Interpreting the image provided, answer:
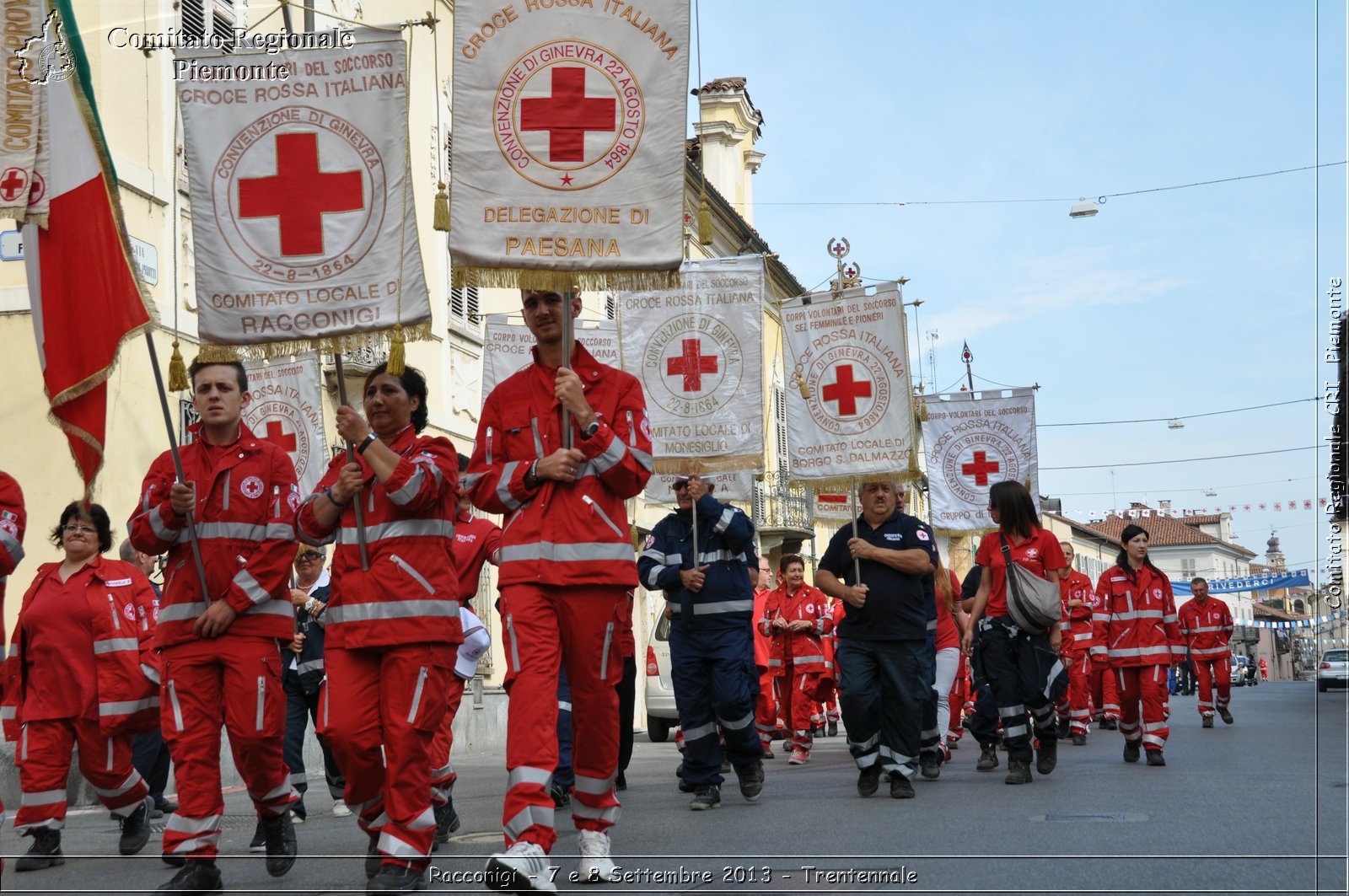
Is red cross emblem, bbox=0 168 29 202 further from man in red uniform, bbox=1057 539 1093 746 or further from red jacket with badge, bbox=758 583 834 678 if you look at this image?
man in red uniform, bbox=1057 539 1093 746

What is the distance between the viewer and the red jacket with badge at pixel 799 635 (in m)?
15.5

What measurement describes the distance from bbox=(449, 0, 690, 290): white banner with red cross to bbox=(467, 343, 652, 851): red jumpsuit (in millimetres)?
522

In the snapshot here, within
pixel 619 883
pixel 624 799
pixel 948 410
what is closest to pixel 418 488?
pixel 619 883

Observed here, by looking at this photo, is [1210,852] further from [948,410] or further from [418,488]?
[948,410]

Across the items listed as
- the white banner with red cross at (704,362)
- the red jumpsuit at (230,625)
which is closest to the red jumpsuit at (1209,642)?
the white banner with red cross at (704,362)

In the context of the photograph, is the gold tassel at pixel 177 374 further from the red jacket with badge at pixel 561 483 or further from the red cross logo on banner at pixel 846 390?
the red cross logo on banner at pixel 846 390

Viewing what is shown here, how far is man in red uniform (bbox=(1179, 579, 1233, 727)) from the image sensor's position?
22.0 m

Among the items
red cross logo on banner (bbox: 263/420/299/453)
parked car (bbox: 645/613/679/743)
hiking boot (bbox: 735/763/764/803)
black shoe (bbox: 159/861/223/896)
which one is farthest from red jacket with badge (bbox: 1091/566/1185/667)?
parked car (bbox: 645/613/679/743)

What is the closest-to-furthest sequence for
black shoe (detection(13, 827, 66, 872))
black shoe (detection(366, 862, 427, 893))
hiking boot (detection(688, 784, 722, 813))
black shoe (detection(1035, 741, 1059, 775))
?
black shoe (detection(366, 862, 427, 893)) < black shoe (detection(13, 827, 66, 872)) < hiking boot (detection(688, 784, 722, 813)) < black shoe (detection(1035, 741, 1059, 775))

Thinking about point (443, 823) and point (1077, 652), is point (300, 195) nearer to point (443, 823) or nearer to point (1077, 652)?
point (443, 823)

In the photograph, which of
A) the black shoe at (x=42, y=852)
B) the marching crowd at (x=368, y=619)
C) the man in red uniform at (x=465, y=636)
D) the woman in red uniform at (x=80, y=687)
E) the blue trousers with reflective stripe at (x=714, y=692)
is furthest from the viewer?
the blue trousers with reflective stripe at (x=714, y=692)

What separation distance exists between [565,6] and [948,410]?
45.7 feet

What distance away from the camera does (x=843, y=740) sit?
20375 millimetres

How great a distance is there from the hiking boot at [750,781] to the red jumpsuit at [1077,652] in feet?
22.4
